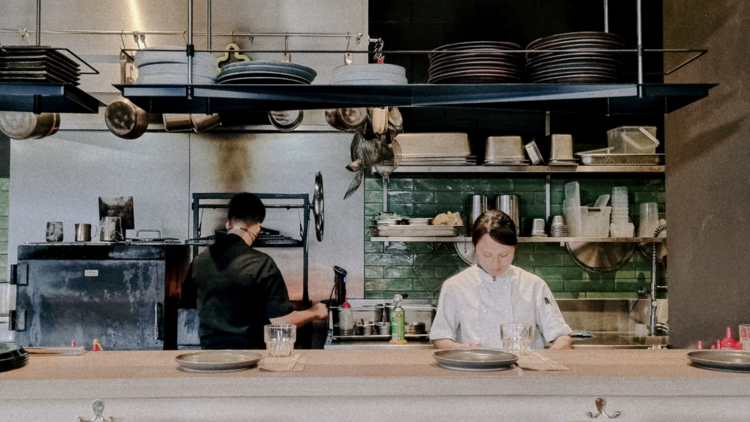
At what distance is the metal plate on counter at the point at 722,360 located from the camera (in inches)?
86.0

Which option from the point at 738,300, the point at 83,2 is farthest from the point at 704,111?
the point at 83,2

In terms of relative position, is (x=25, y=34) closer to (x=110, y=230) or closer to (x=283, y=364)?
(x=110, y=230)

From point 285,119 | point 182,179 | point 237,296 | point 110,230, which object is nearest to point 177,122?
point 182,179

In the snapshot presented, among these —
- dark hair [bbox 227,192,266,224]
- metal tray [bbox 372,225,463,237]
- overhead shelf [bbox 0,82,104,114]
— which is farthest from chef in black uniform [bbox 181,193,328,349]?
metal tray [bbox 372,225,463,237]

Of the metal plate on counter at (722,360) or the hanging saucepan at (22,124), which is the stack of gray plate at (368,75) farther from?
the hanging saucepan at (22,124)

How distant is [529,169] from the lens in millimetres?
4434

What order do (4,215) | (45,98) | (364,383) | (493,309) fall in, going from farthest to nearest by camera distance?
1. (4,215)
2. (493,309)
3. (45,98)
4. (364,383)

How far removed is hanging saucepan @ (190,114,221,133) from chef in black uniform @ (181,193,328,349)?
52.0 inches

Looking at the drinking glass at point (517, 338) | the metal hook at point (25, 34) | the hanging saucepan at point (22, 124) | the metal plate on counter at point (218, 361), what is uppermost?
the metal hook at point (25, 34)

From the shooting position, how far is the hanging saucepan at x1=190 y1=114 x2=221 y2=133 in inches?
170

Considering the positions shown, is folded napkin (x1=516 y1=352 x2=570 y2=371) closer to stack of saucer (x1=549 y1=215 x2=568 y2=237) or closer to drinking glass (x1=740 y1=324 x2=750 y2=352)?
drinking glass (x1=740 y1=324 x2=750 y2=352)

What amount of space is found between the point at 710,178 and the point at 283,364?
208cm

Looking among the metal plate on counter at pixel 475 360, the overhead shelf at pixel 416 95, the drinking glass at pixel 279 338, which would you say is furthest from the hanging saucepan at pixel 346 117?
the metal plate on counter at pixel 475 360

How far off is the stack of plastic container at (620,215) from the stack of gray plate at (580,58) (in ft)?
8.44
